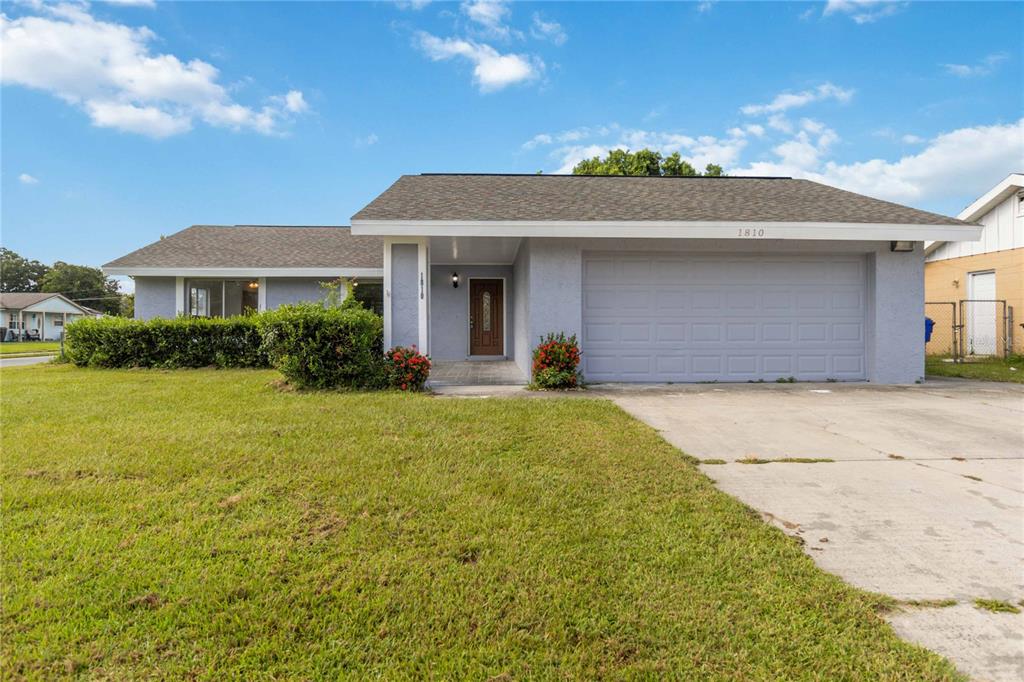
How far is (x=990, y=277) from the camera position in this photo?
13781mm

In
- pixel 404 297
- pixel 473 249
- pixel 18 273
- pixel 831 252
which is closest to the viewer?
pixel 404 297

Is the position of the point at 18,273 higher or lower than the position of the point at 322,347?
higher

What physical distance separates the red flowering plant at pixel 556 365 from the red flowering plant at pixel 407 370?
75.6 inches

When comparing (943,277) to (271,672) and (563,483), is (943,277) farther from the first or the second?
(271,672)

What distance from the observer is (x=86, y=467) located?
3539 mm

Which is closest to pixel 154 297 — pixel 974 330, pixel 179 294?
pixel 179 294

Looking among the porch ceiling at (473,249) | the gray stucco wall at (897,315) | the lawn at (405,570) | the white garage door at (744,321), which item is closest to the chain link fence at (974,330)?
the gray stucco wall at (897,315)

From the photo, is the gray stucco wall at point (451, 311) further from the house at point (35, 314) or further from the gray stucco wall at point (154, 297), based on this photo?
the house at point (35, 314)

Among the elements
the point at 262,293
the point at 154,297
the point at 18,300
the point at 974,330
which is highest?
the point at 18,300

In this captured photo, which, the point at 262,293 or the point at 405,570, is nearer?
the point at 405,570

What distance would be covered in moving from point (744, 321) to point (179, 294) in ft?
48.5

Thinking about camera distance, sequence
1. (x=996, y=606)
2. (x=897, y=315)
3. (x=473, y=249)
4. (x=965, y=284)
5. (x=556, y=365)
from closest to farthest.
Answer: (x=996, y=606)
(x=556, y=365)
(x=897, y=315)
(x=473, y=249)
(x=965, y=284)

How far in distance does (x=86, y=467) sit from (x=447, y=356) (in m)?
9.70

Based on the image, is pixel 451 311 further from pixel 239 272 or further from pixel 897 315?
pixel 897 315
